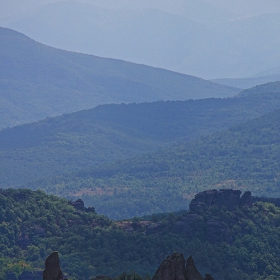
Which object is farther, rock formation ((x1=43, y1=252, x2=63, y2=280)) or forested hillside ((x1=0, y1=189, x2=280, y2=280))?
forested hillside ((x1=0, y1=189, x2=280, y2=280))

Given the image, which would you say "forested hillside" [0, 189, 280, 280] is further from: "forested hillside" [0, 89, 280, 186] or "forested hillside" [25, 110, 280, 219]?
"forested hillside" [0, 89, 280, 186]

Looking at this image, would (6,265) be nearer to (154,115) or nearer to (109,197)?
(109,197)

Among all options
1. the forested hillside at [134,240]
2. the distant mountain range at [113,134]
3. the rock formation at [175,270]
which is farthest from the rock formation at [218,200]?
the distant mountain range at [113,134]

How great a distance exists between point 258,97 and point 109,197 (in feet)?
214

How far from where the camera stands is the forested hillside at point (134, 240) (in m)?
61.6

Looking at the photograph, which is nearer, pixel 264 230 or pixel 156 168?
pixel 264 230

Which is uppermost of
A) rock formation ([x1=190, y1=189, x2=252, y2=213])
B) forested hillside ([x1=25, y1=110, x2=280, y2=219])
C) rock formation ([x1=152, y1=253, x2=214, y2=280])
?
rock formation ([x1=152, y1=253, x2=214, y2=280])

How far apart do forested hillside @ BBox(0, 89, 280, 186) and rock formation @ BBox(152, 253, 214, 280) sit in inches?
4911

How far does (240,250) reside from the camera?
65.1 m

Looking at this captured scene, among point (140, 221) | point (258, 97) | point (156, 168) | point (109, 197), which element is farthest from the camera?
point (258, 97)

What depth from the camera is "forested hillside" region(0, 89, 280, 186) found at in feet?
572

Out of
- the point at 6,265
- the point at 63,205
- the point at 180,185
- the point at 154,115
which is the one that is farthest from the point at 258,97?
the point at 6,265

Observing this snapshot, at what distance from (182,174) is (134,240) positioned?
77375 mm

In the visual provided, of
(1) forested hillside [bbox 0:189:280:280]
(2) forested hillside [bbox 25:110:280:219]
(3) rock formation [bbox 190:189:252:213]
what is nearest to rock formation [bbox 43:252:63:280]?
(1) forested hillside [bbox 0:189:280:280]
